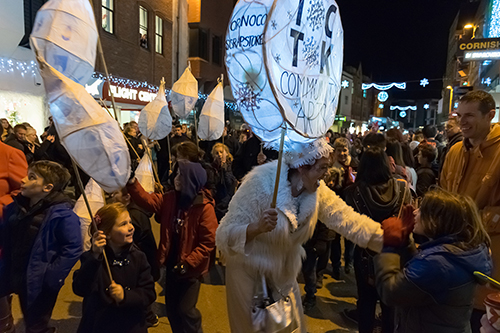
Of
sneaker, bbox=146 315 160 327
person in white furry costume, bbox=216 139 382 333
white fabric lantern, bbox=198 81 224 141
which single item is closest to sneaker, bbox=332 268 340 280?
sneaker, bbox=146 315 160 327

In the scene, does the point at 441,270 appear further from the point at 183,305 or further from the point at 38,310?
the point at 38,310

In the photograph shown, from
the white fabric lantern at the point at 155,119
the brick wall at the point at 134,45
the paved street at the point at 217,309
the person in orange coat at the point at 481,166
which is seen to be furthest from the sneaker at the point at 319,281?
the brick wall at the point at 134,45

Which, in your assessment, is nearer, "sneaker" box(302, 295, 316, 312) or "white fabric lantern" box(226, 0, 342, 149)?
"white fabric lantern" box(226, 0, 342, 149)

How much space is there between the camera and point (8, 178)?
9.96ft

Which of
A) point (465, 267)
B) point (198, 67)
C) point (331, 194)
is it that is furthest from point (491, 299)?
point (198, 67)

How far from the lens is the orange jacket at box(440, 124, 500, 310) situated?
2600 millimetres

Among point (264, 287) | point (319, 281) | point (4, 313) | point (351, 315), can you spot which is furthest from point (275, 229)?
point (319, 281)

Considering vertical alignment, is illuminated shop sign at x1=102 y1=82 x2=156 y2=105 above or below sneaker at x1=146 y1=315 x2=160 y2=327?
above

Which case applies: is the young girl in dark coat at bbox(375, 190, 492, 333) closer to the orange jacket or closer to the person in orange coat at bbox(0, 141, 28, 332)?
the orange jacket

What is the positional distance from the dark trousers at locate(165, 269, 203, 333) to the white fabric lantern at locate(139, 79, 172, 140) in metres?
3.37

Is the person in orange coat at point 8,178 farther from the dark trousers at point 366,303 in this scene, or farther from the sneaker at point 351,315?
the sneaker at point 351,315

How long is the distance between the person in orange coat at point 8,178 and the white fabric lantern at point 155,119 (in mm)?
2797

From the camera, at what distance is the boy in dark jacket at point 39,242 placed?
2.65 m

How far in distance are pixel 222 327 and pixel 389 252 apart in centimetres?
238
